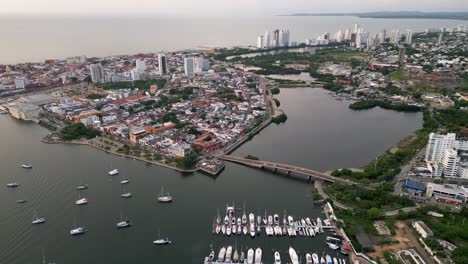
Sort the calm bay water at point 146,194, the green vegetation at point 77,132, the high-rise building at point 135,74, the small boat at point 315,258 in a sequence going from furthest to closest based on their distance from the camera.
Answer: the high-rise building at point 135,74
the green vegetation at point 77,132
the calm bay water at point 146,194
the small boat at point 315,258

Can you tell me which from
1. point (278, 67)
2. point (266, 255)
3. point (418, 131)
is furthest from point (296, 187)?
point (278, 67)

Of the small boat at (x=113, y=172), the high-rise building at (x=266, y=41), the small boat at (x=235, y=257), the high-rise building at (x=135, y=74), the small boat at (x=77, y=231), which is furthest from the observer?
the high-rise building at (x=266, y=41)

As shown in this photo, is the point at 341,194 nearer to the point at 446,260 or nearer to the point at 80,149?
the point at 446,260

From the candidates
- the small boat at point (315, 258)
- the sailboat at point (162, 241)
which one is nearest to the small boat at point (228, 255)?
the sailboat at point (162, 241)

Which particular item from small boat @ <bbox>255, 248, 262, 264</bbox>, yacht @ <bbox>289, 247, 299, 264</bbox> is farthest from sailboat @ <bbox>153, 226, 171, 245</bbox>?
yacht @ <bbox>289, 247, 299, 264</bbox>

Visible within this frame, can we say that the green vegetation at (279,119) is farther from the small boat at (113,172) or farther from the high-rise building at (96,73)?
the high-rise building at (96,73)

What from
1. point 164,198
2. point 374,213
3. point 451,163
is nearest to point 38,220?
point 164,198
